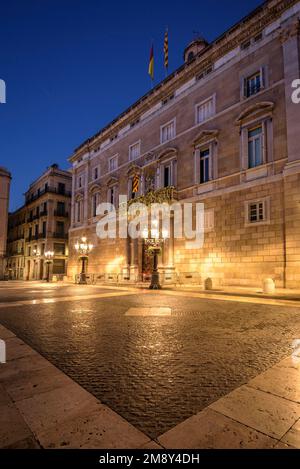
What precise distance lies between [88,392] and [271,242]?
530 inches

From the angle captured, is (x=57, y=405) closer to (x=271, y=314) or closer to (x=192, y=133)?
(x=271, y=314)

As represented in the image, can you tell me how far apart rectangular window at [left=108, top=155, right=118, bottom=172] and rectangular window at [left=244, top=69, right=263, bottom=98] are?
14520mm

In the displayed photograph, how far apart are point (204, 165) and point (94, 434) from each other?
Result: 59.8ft

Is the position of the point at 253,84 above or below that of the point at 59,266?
above

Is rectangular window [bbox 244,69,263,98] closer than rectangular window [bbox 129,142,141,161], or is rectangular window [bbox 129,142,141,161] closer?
rectangular window [bbox 244,69,263,98]

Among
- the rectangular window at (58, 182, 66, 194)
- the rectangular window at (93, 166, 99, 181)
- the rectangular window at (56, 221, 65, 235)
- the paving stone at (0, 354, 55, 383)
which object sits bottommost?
the paving stone at (0, 354, 55, 383)

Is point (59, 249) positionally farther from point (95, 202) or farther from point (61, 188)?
point (95, 202)

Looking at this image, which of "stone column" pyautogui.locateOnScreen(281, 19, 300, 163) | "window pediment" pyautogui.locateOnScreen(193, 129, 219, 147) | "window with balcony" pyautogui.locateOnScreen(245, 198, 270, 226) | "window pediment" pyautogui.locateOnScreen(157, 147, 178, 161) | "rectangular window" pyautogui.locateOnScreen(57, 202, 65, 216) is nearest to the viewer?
"stone column" pyautogui.locateOnScreen(281, 19, 300, 163)

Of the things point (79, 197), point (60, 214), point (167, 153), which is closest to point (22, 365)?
point (167, 153)

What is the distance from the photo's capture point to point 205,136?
1805 centimetres

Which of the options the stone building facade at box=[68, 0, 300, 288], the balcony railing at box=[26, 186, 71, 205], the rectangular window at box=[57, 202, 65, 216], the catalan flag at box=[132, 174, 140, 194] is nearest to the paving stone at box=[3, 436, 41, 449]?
the stone building facade at box=[68, 0, 300, 288]

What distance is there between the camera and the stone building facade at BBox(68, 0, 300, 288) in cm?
1375

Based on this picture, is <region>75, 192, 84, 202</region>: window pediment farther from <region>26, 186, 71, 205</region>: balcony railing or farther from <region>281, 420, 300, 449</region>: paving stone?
<region>281, 420, 300, 449</region>: paving stone

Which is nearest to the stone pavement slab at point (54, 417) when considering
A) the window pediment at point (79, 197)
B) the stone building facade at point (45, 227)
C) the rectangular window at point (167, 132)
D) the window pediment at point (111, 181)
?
the rectangular window at point (167, 132)
